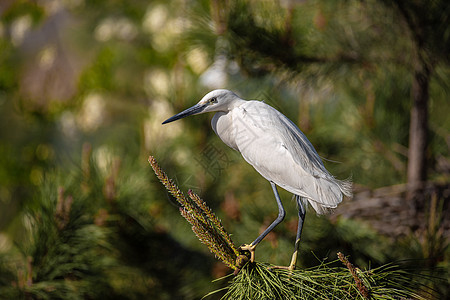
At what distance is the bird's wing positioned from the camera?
24 centimetres

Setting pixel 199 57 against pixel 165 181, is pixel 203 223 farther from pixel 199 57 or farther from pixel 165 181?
pixel 199 57

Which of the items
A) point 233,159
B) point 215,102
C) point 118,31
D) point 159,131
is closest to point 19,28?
point 118,31

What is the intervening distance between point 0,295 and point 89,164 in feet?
0.60

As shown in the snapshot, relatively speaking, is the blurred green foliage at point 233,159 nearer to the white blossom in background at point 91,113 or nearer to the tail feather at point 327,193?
the tail feather at point 327,193

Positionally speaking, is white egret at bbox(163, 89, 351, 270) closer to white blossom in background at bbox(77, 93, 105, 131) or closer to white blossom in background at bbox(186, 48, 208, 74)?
white blossom in background at bbox(186, 48, 208, 74)

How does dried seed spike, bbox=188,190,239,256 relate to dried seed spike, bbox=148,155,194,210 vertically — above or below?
below

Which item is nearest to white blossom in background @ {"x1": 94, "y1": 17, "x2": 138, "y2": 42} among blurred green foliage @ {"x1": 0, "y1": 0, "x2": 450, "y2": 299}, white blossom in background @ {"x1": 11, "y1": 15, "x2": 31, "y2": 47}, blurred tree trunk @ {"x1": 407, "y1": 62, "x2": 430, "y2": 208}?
white blossom in background @ {"x1": 11, "y1": 15, "x2": 31, "y2": 47}

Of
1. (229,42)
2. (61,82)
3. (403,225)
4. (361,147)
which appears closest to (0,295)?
(229,42)

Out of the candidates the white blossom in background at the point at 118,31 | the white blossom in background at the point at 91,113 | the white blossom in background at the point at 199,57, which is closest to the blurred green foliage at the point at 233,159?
the white blossom in background at the point at 199,57

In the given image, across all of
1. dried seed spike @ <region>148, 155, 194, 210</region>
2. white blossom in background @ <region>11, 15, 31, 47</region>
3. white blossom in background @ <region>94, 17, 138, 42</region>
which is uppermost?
dried seed spike @ <region>148, 155, 194, 210</region>

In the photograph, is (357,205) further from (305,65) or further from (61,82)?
(61,82)

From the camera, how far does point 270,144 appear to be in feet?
0.81

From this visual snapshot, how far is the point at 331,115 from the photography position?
0.83m

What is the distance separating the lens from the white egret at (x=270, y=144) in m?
0.24
